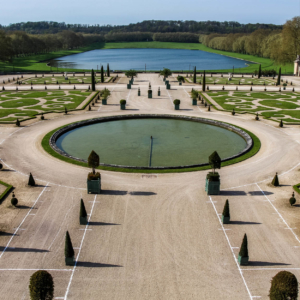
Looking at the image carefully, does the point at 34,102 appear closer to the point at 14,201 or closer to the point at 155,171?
the point at 155,171

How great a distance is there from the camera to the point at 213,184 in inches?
1153

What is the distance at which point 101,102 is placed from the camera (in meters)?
67.1

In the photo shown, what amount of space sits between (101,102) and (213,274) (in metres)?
51.1

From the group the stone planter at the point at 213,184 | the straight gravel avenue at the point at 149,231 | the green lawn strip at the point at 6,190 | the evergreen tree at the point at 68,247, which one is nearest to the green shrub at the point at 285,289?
the straight gravel avenue at the point at 149,231

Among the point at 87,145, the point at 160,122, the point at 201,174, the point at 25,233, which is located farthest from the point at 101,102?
the point at 25,233

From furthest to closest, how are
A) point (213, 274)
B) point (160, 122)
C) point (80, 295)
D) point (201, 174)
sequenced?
point (160, 122), point (201, 174), point (213, 274), point (80, 295)

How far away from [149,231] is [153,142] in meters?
20.9

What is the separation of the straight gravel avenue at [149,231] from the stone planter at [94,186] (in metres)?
0.79

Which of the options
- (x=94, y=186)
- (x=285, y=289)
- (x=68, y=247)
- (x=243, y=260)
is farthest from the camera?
(x=94, y=186)

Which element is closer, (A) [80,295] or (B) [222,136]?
(A) [80,295]

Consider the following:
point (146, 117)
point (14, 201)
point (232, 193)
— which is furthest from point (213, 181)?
point (146, 117)

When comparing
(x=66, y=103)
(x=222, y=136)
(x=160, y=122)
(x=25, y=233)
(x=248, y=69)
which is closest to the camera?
(x=25, y=233)

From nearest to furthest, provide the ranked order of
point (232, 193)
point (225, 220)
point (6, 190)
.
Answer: point (225, 220), point (6, 190), point (232, 193)

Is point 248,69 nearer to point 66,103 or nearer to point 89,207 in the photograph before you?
point 66,103
